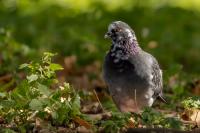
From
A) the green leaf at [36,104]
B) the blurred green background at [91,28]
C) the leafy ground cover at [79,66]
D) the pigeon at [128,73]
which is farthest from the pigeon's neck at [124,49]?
the blurred green background at [91,28]

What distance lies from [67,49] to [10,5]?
3405 mm

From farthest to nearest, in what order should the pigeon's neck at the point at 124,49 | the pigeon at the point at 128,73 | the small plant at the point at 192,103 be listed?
1. the pigeon's neck at the point at 124,49
2. the pigeon at the point at 128,73
3. the small plant at the point at 192,103

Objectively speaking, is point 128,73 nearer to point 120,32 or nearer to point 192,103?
point 120,32

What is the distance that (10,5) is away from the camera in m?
14.9

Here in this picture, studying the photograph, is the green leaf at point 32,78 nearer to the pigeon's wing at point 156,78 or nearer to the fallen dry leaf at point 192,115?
the pigeon's wing at point 156,78

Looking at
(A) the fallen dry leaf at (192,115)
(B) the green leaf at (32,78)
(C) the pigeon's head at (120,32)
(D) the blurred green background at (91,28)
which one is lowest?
(A) the fallen dry leaf at (192,115)

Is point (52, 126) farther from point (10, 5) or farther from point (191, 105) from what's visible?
point (10, 5)

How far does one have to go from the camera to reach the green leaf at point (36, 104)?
20.0ft

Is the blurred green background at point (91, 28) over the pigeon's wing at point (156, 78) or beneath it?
over

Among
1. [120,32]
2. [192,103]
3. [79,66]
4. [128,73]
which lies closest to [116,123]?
[192,103]

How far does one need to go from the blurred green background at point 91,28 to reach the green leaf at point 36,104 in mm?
3149

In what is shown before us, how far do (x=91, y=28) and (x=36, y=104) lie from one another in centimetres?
754

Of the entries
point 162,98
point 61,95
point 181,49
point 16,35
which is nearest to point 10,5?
point 16,35

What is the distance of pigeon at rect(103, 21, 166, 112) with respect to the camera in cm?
692
